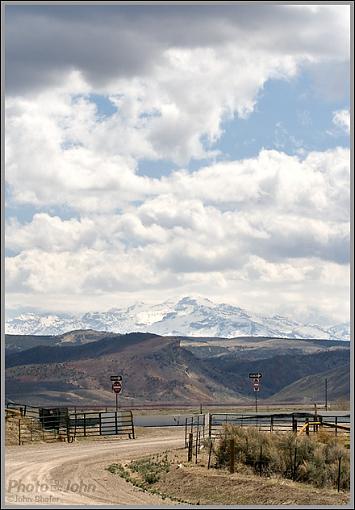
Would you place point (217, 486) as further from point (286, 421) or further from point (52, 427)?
point (52, 427)

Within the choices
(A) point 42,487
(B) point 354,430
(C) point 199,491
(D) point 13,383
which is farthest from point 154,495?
(D) point 13,383

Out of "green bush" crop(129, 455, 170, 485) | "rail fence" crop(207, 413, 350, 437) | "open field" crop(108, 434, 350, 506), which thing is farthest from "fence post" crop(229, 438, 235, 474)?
"rail fence" crop(207, 413, 350, 437)

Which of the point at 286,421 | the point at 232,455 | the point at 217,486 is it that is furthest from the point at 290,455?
the point at 286,421

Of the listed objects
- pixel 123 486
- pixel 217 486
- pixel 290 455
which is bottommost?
pixel 123 486

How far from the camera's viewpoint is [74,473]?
32.2m

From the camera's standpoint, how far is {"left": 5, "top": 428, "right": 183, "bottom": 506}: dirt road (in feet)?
83.4

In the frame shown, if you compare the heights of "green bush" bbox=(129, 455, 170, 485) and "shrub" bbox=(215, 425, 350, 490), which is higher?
"shrub" bbox=(215, 425, 350, 490)

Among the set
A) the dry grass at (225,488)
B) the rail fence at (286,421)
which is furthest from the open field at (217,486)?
the rail fence at (286,421)

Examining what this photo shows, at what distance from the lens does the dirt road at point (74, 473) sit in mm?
25422

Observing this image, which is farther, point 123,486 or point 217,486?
point 123,486

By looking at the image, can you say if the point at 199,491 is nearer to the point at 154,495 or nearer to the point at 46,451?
the point at 154,495

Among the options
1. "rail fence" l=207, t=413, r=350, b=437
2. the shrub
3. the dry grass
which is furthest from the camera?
"rail fence" l=207, t=413, r=350, b=437

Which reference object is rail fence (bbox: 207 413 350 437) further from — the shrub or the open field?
the open field

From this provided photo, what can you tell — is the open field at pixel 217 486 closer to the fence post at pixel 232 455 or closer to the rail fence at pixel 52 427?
the fence post at pixel 232 455
